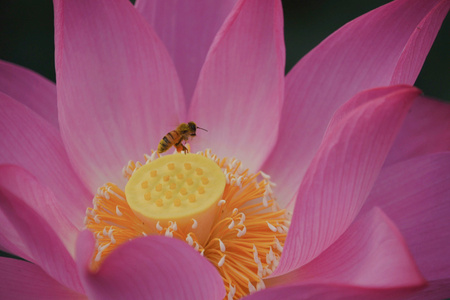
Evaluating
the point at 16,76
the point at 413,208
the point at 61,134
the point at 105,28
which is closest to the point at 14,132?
the point at 61,134

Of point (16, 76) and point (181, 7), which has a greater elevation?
point (181, 7)

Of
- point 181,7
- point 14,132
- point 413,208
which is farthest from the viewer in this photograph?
point 181,7

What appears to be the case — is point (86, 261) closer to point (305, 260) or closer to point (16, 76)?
point (305, 260)

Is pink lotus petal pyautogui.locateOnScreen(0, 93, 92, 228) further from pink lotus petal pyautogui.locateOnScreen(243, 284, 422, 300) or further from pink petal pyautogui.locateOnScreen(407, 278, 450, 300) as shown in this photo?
pink petal pyautogui.locateOnScreen(407, 278, 450, 300)

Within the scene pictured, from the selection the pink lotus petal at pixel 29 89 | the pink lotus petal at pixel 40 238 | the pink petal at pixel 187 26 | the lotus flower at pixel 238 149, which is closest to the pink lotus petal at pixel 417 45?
the lotus flower at pixel 238 149

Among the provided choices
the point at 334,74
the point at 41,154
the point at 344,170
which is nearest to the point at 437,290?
the point at 344,170

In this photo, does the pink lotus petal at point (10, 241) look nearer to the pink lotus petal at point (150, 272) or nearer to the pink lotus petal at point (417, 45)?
the pink lotus petal at point (150, 272)

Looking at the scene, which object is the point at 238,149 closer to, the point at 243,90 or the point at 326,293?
the point at 243,90
